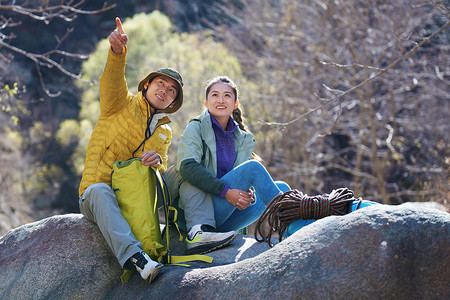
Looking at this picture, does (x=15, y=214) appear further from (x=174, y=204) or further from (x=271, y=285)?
(x=271, y=285)

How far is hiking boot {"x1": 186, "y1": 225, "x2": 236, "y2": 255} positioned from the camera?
346 cm

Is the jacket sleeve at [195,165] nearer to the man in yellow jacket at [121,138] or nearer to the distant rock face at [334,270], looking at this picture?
the man in yellow jacket at [121,138]

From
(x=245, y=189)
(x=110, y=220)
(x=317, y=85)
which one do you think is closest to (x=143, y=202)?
(x=110, y=220)

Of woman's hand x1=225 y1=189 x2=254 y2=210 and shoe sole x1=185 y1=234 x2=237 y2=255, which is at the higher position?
woman's hand x1=225 y1=189 x2=254 y2=210

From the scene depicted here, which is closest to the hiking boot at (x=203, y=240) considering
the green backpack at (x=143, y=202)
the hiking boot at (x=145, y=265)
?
the green backpack at (x=143, y=202)

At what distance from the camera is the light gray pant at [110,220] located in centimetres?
307

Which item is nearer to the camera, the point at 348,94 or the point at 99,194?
the point at 99,194

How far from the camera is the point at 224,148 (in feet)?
13.0

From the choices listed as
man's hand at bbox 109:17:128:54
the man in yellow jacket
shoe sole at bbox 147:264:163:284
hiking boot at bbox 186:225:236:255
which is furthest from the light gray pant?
man's hand at bbox 109:17:128:54

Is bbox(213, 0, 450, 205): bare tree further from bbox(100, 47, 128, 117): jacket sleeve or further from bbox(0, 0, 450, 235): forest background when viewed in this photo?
bbox(100, 47, 128, 117): jacket sleeve

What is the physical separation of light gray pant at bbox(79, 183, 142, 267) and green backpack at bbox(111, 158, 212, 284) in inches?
2.8

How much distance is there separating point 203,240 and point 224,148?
2.67ft

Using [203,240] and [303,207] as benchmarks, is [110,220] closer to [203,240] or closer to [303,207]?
[203,240]

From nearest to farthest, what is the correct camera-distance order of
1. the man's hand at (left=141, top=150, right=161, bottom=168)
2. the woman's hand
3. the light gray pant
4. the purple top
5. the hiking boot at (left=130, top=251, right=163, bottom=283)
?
the hiking boot at (left=130, top=251, right=163, bottom=283) < the light gray pant < the man's hand at (left=141, top=150, right=161, bottom=168) < the woman's hand < the purple top
